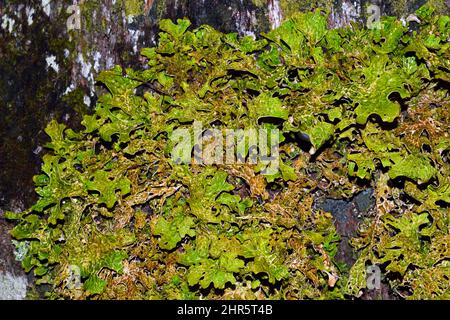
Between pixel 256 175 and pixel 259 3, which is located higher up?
pixel 259 3

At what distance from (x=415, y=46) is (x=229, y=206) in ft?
2.75

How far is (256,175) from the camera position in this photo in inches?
76.0

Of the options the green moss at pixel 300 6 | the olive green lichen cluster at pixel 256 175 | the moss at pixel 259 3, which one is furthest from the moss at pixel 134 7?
the green moss at pixel 300 6

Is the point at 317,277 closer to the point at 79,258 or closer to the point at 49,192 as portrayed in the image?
the point at 79,258

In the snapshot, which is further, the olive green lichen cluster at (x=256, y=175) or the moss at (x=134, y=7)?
the moss at (x=134, y=7)

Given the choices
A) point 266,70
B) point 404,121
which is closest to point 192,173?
point 266,70

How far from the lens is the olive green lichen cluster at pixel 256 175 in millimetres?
1827

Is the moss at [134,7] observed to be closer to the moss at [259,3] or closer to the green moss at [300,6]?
the moss at [259,3]

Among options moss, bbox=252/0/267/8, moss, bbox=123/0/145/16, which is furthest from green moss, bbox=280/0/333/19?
moss, bbox=123/0/145/16

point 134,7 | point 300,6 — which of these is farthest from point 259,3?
point 134,7

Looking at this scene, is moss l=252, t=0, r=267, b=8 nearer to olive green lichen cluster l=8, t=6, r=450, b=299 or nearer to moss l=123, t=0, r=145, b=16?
olive green lichen cluster l=8, t=6, r=450, b=299

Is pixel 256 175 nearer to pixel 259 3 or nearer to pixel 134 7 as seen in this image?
pixel 259 3

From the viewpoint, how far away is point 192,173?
191 cm
